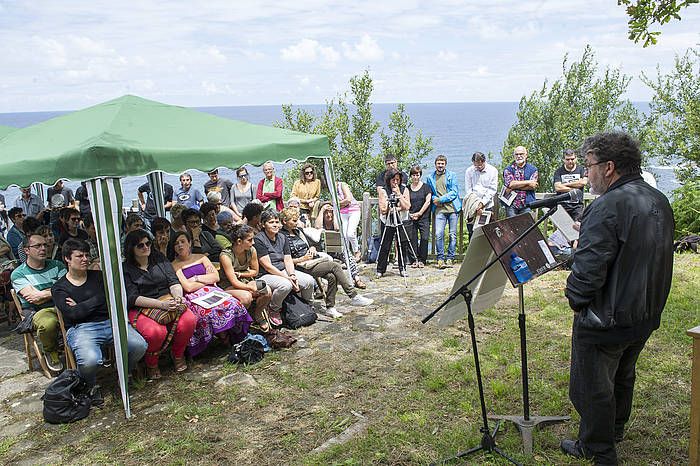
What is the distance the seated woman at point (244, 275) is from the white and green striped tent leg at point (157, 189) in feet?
8.74

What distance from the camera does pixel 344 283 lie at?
22.3ft

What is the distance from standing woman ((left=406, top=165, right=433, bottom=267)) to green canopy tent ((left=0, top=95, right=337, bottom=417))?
2193 mm

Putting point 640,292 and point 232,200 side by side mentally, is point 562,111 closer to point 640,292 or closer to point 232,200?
point 232,200

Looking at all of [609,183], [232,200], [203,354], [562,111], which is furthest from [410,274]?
[562,111]

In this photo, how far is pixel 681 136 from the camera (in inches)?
700

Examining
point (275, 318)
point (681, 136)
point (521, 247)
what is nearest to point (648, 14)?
point (521, 247)

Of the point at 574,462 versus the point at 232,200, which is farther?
the point at 232,200

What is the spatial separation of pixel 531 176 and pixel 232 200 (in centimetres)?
463

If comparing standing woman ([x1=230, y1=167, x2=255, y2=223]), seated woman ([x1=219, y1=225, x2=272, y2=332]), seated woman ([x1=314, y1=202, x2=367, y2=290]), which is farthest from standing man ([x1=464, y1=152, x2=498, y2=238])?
seated woman ([x1=219, y1=225, x2=272, y2=332])

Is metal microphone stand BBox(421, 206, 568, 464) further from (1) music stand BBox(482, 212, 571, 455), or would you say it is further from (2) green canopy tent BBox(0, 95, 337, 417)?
(2) green canopy tent BBox(0, 95, 337, 417)

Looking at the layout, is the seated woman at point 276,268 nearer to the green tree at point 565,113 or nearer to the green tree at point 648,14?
the green tree at point 648,14

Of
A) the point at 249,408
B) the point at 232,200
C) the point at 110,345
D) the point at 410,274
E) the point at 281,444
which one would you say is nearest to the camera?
the point at 281,444

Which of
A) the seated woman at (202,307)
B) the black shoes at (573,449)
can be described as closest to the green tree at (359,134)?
the seated woman at (202,307)

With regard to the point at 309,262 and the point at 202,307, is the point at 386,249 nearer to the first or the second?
the point at 309,262
